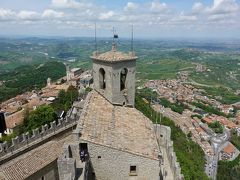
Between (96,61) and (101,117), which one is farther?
(96,61)

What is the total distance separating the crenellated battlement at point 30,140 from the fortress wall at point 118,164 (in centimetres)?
794

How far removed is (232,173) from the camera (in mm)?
78125

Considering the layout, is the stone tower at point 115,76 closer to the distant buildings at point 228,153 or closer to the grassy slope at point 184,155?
the grassy slope at point 184,155

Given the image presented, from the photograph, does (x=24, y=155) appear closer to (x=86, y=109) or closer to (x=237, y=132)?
(x=86, y=109)

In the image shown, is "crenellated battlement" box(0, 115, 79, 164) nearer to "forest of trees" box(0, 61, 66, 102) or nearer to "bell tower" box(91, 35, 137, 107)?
"bell tower" box(91, 35, 137, 107)

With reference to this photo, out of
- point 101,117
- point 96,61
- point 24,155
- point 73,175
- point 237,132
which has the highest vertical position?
point 96,61

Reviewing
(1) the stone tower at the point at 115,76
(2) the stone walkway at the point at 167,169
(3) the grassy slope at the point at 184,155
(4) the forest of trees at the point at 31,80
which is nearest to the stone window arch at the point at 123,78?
(1) the stone tower at the point at 115,76

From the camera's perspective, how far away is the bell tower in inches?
860

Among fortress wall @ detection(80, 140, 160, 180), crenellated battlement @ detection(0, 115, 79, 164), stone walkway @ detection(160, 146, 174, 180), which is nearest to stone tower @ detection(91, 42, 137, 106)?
fortress wall @ detection(80, 140, 160, 180)

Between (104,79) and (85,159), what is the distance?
25.6 feet

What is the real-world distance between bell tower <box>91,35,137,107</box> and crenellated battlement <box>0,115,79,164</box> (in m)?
6.66

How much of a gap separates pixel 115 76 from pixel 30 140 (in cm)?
950

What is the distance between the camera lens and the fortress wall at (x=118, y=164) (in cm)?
1780

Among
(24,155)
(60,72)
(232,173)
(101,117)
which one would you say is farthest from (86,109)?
(60,72)
